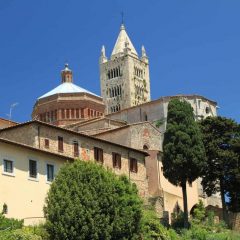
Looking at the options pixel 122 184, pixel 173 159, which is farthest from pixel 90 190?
pixel 173 159

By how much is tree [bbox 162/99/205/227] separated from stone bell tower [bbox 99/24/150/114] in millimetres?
93302

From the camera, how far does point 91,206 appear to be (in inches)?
1362

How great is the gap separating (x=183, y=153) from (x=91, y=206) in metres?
16.2

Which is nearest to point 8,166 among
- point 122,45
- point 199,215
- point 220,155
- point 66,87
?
point 199,215

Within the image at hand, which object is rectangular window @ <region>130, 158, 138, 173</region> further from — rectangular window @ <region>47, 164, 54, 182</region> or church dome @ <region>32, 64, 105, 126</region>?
church dome @ <region>32, 64, 105, 126</region>

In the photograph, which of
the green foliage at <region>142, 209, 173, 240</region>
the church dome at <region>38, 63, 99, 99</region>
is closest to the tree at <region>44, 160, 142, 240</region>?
the green foliage at <region>142, 209, 173, 240</region>

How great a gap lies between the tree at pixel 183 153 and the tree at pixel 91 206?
1256 cm

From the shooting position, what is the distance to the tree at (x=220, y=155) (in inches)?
2183

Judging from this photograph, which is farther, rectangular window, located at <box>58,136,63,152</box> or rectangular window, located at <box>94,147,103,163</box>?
rectangular window, located at <box>94,147,103,163</box>

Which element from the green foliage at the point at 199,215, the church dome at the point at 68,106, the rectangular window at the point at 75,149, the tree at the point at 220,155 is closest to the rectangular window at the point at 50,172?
the rectangular window at the point at 75,149

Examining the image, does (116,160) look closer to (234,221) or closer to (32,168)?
(32,168)

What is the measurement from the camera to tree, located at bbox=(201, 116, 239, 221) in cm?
5544

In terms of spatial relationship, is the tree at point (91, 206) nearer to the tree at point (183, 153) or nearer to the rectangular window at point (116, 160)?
the tree at point (183, 153)

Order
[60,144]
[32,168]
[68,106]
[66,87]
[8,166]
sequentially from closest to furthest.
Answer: [8,166]
[32,168]
[60,144]
[68,106]
[66,87]
